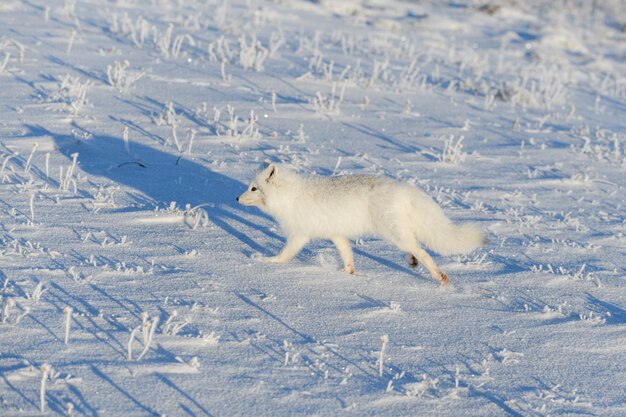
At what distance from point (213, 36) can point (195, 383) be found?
9679 millimetres

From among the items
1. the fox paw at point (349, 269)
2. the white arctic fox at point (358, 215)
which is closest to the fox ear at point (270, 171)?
the white arctic fox at point (358, 215)

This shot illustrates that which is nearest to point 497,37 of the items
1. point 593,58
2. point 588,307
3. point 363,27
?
point 593,58

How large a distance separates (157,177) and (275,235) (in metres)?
1.41

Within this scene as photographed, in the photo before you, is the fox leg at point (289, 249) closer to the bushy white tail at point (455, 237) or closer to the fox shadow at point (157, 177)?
the fox shadow at point (157, 177)

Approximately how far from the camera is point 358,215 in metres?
5.42

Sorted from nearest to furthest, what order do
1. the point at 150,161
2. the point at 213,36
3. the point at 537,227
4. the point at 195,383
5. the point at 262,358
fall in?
the point at 195,383, the point at 262,358, the point at 537,227, the point at 150,161, the point at 213,36

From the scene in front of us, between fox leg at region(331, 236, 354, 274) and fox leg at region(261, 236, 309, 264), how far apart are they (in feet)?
0.70

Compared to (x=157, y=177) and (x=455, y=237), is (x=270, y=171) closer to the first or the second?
(x=455, y=237)

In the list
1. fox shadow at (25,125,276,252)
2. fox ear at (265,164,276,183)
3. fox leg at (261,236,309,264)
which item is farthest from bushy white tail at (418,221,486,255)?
fox shadow at (25,125,276,252)

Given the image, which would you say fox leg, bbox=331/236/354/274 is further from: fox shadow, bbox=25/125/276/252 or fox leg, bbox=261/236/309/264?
fox shadow, bbox=25/125/276/252

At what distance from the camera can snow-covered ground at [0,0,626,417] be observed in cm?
394

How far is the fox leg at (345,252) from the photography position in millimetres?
5559

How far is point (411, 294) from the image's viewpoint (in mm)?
5270

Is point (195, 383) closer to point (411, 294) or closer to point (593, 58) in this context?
point (411, 294)
